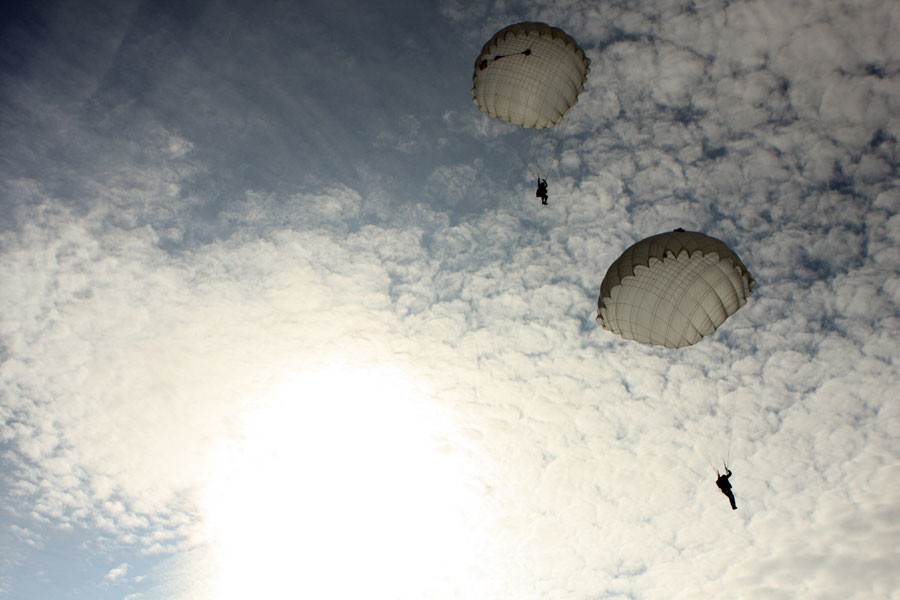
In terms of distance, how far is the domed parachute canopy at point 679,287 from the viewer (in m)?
16.9

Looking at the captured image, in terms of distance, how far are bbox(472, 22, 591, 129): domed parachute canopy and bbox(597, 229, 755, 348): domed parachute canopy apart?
6.84 m

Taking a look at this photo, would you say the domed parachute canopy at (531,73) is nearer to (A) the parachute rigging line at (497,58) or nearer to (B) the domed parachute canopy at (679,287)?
(A) the parachute rigging line at (497,58)

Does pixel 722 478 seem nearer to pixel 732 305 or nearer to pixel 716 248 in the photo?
pixel 732 305

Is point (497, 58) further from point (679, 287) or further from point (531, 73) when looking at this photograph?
point (679, 287)

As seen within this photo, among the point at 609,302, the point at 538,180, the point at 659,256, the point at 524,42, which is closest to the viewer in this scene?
the point at 659,256

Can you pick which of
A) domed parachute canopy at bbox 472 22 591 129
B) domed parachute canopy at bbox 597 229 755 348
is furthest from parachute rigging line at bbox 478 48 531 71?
domed parachute canopy at bbox 597 229 755 348

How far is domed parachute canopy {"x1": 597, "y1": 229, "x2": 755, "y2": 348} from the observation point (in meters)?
16.9

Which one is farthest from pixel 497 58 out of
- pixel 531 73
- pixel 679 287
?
pixel 679 287

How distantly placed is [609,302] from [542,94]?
8334mm

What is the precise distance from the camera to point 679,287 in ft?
55.2

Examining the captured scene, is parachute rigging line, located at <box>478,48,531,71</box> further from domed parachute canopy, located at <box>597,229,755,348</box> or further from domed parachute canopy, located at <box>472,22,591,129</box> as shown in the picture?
domed parachute canopy, located at <box>597,229,755,348</box>

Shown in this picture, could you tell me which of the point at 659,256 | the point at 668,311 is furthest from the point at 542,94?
the point at 668,311

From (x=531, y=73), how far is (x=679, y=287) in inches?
379

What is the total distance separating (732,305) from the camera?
17.2 m
